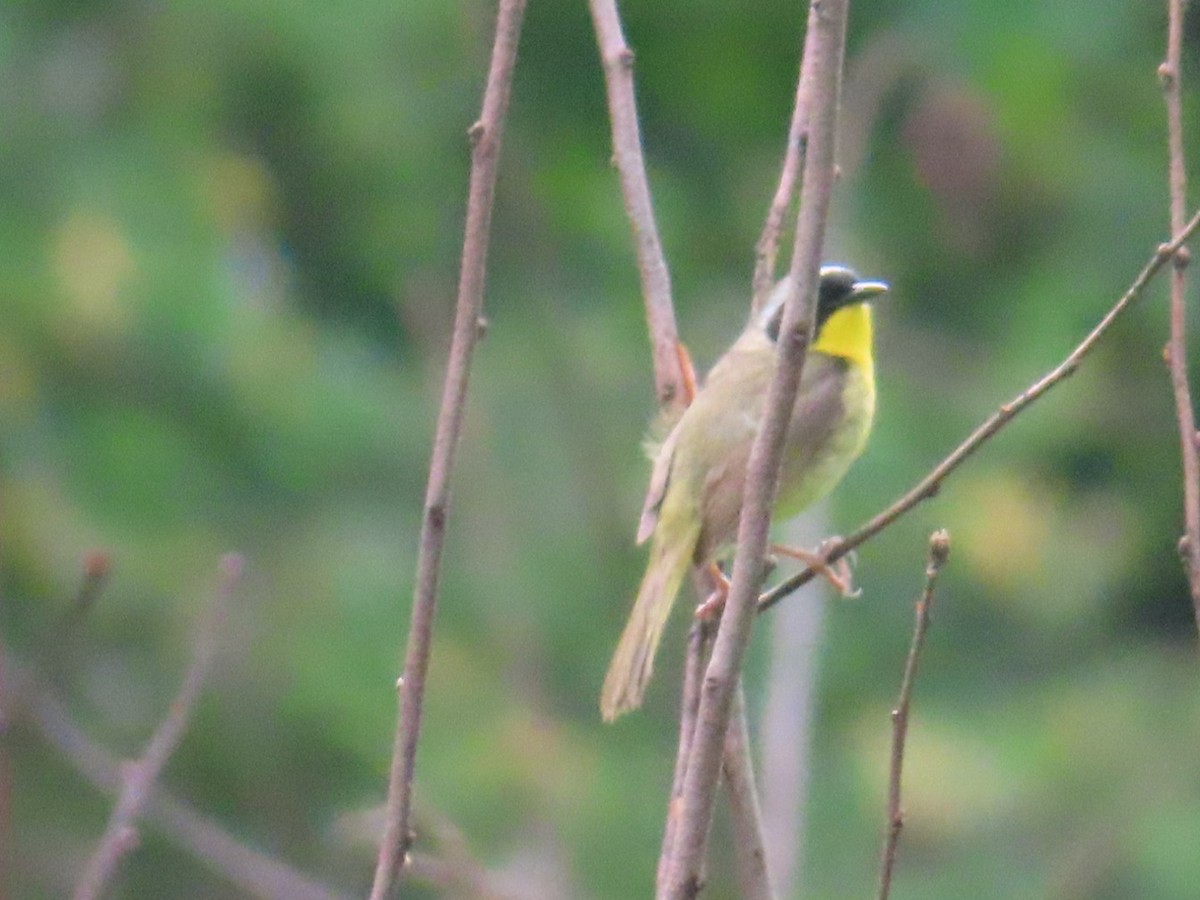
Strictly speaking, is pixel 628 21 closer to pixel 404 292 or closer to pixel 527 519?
pixel 404 292

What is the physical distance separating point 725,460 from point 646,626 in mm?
349

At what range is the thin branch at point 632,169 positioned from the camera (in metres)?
2.55


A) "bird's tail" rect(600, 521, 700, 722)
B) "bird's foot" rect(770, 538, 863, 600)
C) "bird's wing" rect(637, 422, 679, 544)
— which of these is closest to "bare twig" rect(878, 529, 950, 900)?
"bird's foot" rect(770, 538, 863, 600)

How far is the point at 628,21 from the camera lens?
→ 8.21 m

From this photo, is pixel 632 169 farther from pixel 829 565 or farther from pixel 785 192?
pixel 829 565

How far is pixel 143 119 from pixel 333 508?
4.33 ft

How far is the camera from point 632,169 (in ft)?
8.34

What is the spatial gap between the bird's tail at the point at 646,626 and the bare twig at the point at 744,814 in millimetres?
311

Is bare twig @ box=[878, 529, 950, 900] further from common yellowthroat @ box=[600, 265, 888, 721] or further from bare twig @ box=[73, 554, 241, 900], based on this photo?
common yellowthroat @ box=[600, 265, 888, 721]

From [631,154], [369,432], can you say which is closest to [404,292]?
[369,432]

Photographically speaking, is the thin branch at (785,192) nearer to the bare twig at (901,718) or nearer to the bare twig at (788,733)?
Result: the bare twig at (901,718)

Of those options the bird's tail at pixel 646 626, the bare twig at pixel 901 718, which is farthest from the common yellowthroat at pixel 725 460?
the bare twig at pixel 901 718

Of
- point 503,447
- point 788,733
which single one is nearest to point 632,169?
point 788,733

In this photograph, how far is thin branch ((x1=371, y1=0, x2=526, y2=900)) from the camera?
1819 millimetres
